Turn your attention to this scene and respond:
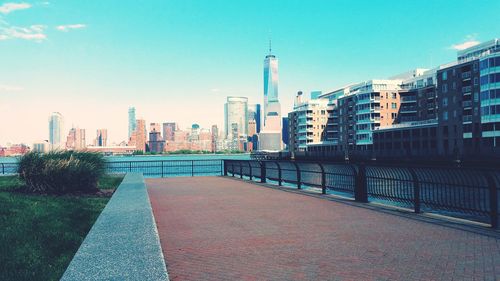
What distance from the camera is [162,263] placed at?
530cm

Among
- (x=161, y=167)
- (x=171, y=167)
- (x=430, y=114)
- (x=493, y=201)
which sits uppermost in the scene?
(x=430, y=114)

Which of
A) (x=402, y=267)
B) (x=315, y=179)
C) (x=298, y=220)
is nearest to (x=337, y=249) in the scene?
(x=402, y=267)

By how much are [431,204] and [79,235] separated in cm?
930

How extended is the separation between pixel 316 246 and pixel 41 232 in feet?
19.0

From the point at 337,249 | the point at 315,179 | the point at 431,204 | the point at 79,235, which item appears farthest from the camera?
the point at 315,179

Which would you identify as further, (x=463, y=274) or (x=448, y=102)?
(x=448, y=102)

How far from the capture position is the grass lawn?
6.30 meters

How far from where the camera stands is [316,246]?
7.60 meters

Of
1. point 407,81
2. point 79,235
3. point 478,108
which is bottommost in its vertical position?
point 79,235

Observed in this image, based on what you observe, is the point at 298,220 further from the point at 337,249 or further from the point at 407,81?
the point at 407,81

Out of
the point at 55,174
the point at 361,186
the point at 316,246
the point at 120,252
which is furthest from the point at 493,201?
the point at 55,174

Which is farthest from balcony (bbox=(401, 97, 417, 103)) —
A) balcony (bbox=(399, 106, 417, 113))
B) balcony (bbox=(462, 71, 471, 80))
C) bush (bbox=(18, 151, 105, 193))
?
bush (bbox=(18, 151, 105, 193))

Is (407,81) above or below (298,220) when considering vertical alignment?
above

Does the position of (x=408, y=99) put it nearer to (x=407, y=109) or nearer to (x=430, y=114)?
(x=407, y=109)
